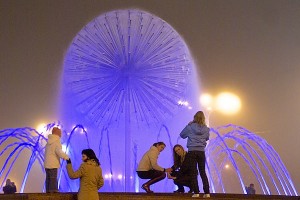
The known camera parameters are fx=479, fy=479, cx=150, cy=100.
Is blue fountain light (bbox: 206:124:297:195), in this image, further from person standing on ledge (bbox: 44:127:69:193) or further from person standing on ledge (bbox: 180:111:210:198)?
person standing on ledge (bbox: 44:127:69:193)

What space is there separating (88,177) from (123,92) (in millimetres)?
7912

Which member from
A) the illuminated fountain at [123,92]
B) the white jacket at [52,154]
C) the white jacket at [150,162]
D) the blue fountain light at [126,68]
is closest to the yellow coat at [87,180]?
the white jacket at [52,154]

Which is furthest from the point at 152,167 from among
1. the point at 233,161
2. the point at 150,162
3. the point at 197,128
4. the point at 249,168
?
→ the point at 249,168

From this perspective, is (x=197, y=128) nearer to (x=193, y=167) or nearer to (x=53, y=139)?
(x=193, y=167)

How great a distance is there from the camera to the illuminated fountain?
47.0 ft

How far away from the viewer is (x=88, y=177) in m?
6.63

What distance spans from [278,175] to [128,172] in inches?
355

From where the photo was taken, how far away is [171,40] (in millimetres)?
15117

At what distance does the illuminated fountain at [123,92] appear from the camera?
14.3m

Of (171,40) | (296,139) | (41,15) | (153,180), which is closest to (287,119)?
(296,139)

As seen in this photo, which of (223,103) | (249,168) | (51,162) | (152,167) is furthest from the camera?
(223,103)

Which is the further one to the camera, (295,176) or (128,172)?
(295,176)

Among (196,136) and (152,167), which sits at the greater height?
(196,136)

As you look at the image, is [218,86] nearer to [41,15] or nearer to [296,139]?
[296,139]
